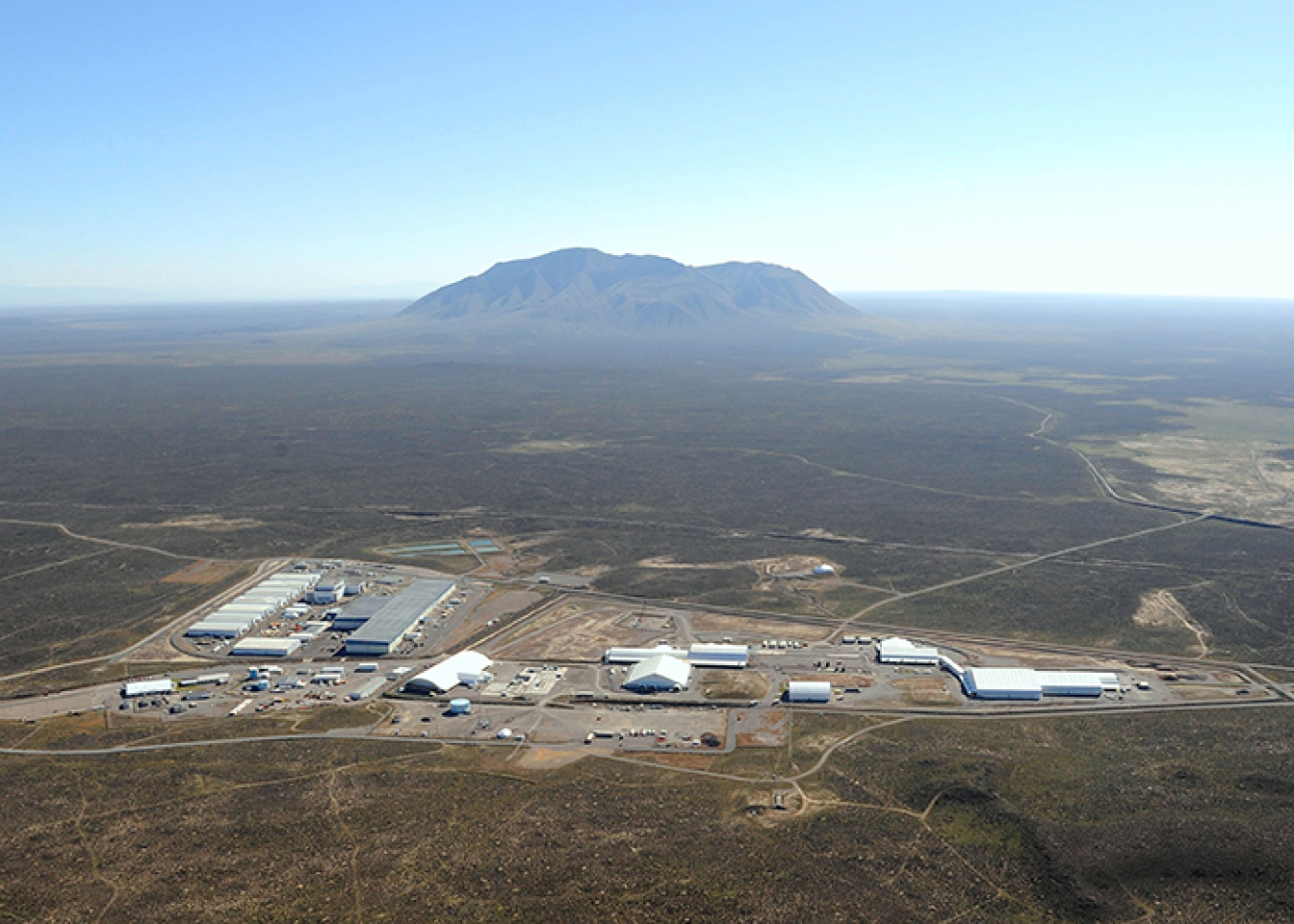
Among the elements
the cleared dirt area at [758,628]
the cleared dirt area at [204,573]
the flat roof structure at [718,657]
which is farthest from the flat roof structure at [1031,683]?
the cleared dirt area at [204,573]

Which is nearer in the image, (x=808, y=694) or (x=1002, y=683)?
(x=808, y=694)

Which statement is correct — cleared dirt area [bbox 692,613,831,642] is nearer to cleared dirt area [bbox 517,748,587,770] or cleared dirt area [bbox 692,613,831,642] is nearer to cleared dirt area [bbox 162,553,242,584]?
cleared dirt area [bbox 517,748,587,770]

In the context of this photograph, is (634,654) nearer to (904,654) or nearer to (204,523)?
(904,654)

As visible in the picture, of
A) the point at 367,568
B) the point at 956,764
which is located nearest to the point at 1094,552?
the point at 956,764

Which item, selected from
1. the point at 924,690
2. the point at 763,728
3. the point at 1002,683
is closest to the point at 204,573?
the point at 763,728

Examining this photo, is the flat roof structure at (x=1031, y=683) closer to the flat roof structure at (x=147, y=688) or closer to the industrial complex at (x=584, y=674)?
the industrial complex at (x=584, y=674)
